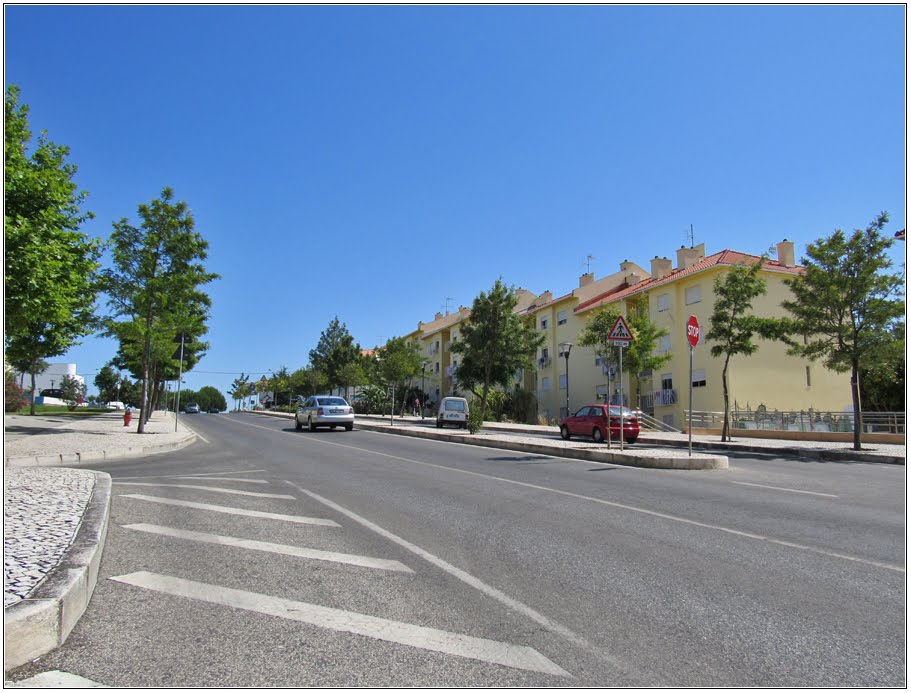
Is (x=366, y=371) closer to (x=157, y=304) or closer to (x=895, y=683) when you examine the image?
(x=157, y=304)

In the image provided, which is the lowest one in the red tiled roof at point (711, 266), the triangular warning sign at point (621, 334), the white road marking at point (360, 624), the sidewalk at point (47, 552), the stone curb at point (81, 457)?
the stone curb at point (81, 457)

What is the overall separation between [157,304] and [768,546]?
20015 millimetres

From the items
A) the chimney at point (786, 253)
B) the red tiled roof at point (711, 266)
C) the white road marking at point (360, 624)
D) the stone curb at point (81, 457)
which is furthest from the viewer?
the chimney at point (786, 253)

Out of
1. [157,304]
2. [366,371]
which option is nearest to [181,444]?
[157,304]

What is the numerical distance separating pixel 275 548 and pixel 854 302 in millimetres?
19338

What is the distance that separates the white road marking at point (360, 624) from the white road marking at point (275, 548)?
3.17 feet

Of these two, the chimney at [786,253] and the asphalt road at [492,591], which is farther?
the chimney at [786,253]

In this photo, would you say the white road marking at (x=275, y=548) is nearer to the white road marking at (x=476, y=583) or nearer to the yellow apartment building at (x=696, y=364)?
the white road marking at (x=476, y=583)

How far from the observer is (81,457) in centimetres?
1328

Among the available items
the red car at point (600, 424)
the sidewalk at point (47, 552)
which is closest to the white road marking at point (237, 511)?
the sidewalk at point (47, 552)

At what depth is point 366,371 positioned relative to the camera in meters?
67.5

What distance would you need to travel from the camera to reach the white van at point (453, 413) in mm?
34750

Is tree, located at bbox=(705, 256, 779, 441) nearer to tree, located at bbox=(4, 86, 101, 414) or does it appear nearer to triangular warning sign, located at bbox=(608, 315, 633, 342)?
triangular warning sign, located at bbox=(608, 315, 633, 342)

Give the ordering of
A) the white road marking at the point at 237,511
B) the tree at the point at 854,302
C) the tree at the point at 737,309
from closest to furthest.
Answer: the white road marking at the point at 237,511 → the tree at the point at 854,302 → the tree at the point at 737,309
